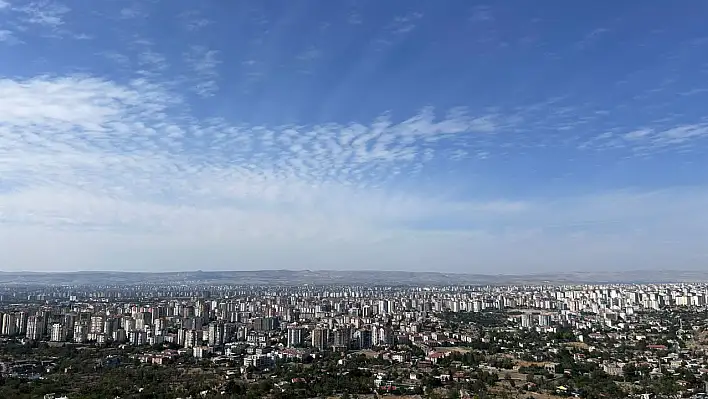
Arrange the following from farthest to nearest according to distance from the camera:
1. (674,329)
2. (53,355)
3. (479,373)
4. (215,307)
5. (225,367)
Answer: (215,307)
(674,329)
(53,355)
(225,367)
(479,373)

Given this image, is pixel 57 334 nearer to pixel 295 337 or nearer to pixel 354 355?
pixel 295 337

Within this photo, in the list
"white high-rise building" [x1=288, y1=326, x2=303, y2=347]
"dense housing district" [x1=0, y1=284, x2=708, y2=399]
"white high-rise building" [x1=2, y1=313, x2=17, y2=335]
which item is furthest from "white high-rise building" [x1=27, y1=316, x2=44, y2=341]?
"white high-rise building" [x1=288, y1=326, x2=303, y2=347]

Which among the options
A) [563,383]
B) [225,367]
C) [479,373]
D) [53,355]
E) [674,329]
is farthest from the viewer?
[674,329]

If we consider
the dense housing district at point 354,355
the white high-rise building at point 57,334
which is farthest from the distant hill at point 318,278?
the white high-rise building at point 57,334

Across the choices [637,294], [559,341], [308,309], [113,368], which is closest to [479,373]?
[559,341]

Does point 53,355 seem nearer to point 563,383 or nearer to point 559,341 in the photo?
point 563,383

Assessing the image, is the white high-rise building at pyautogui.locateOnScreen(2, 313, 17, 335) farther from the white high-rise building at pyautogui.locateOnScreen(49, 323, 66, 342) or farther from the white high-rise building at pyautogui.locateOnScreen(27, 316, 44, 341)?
the white high-rise building at pyautogui.locateOnScreen(49, 323, 66, 342)
